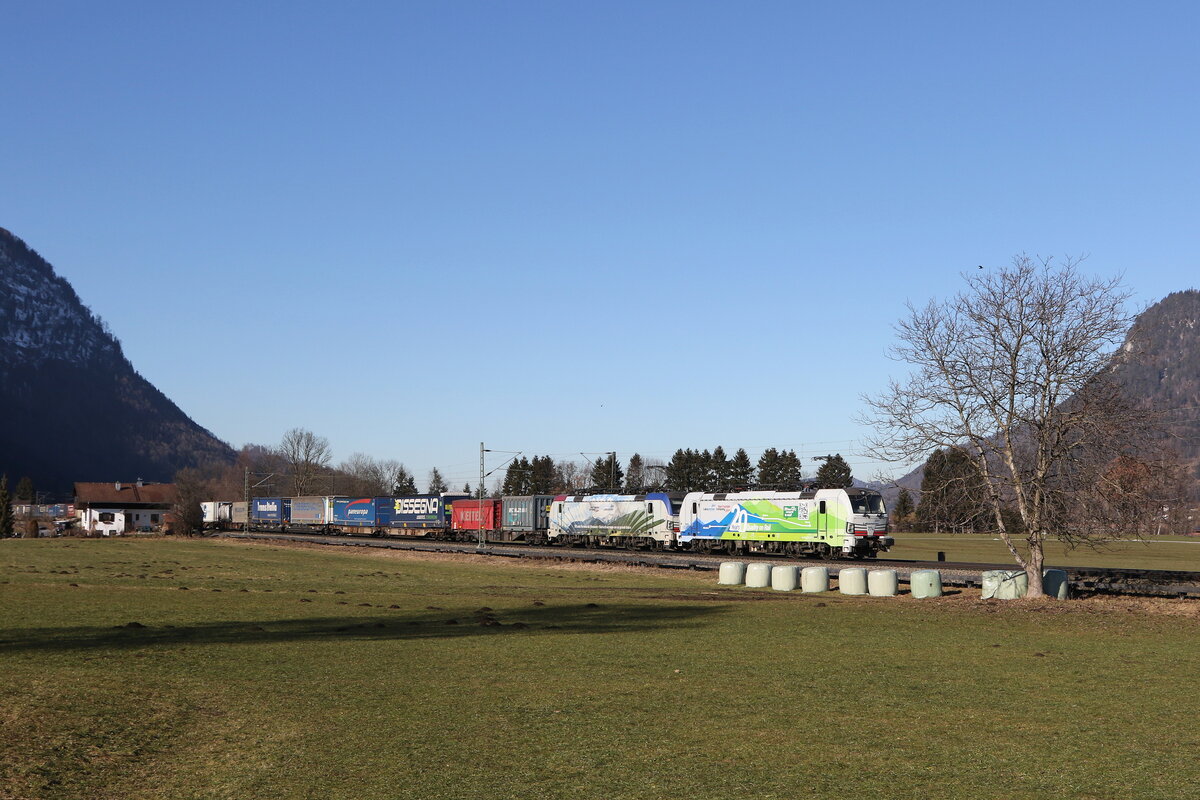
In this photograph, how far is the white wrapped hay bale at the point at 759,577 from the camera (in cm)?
4534

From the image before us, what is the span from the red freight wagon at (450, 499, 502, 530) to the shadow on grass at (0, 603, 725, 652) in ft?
178

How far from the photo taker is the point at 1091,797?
39.2ft

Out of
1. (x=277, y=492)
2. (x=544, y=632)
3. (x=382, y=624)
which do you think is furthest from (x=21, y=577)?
(x=277, y=492)

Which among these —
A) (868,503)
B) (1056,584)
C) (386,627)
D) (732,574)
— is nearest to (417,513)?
(868,503)

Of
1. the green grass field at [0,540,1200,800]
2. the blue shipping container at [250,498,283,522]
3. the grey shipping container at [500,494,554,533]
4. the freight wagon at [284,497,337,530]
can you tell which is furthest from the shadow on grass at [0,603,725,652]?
the blue shipping container at [250,498,283,522]

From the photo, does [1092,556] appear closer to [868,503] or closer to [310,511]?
[868,503]

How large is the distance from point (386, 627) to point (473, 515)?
214ft

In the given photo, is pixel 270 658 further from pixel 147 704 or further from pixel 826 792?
pixel 826 792

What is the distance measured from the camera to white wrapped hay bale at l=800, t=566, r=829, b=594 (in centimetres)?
4234

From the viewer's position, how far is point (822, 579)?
42.3 metres

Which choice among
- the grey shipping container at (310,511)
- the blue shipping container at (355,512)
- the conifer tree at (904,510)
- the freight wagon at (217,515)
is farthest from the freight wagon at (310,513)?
the conifer tree at (904,510)

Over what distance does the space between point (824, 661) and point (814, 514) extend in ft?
119

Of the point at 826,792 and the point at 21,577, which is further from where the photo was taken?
the point at 21,577

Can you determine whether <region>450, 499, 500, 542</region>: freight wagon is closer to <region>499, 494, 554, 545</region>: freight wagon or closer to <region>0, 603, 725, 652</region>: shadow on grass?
<region>499, 494, 554, 545</region>: freight wagon
